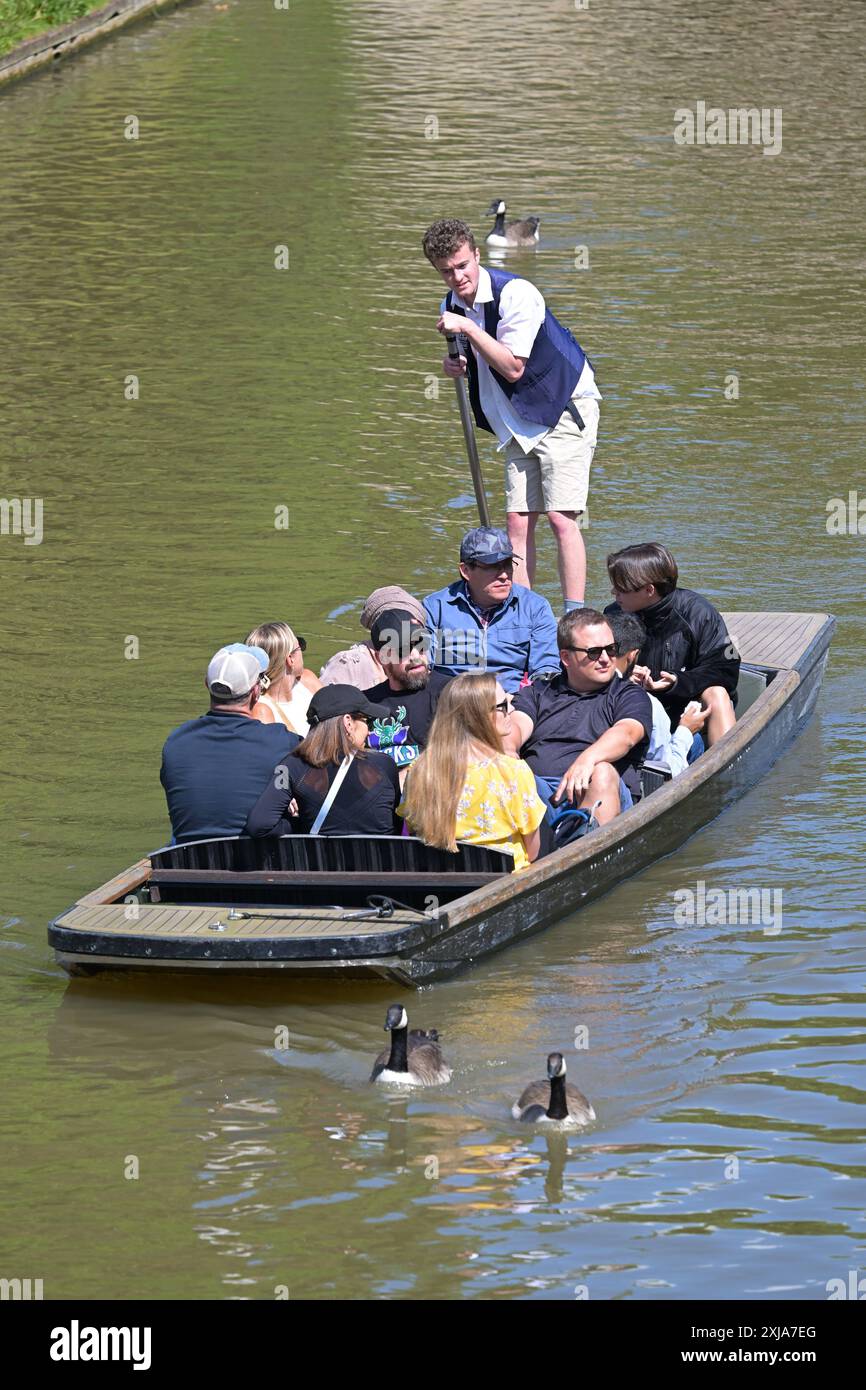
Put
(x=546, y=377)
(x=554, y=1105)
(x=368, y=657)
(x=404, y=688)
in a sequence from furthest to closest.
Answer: (x=546, y=377) → (x=368, y=657) → (x=404, y=688) → (x=554, y=1105)

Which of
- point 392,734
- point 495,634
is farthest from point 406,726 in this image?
point 495,634

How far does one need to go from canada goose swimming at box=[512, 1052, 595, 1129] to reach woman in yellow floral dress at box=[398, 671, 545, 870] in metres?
1.31

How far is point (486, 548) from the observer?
928 cm

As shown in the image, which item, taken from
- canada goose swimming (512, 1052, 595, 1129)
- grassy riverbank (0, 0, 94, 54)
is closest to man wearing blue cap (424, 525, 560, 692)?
canada goose swimming (512, 1052, 595, 1129)

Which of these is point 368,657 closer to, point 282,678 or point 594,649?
point 282,678

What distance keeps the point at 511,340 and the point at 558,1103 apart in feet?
15.2

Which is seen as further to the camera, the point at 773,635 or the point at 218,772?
the point at 773,635

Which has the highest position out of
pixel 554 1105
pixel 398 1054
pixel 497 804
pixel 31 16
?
pixel 31 16

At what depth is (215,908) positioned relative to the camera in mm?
7789

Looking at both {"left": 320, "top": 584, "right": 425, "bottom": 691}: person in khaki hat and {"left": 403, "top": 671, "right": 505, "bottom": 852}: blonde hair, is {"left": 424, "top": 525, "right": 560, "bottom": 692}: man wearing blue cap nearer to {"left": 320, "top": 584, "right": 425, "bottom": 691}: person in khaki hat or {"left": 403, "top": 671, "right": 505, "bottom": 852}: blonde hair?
{"left": 320, "top": 584, "right": 425, "bottom": 691}: person in khaki hat

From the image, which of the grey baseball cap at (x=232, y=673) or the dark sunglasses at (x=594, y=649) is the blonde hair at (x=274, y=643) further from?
the dark sunglasses at (x=594, y=649)

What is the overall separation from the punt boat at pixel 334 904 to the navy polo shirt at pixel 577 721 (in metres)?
0.34

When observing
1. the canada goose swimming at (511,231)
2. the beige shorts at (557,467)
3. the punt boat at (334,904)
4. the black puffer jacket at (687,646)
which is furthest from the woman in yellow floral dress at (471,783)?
the canada goose swimming at (511,231)

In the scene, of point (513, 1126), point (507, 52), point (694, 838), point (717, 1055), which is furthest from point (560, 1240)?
point (507, 52)
